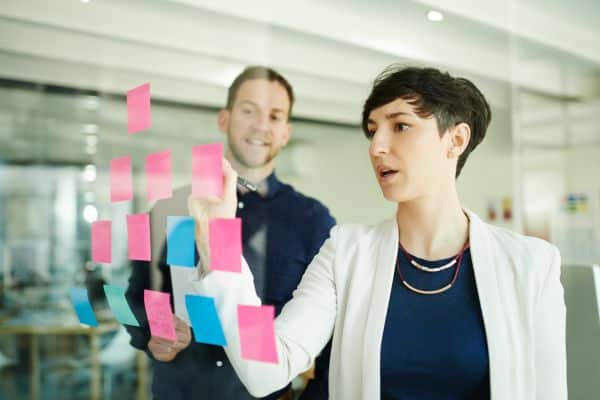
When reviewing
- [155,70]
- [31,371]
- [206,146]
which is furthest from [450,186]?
[31,371]

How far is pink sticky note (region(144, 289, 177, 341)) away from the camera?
1403mm

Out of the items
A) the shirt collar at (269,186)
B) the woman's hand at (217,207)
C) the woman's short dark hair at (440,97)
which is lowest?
the woman's hand at (217,207)

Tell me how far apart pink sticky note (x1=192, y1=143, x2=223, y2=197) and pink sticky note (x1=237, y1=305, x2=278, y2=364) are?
0.28m

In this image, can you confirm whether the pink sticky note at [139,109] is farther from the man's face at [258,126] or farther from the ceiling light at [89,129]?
the ceiling light at [89,129]

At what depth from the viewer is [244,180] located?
4.33 ft

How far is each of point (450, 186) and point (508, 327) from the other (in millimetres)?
275

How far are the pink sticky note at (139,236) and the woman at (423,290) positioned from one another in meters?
0.36

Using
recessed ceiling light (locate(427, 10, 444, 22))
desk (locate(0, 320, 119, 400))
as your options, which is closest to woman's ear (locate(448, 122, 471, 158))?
recessed ceiling light (locate(427, 10, 444, 22))

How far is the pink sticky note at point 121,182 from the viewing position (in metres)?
1.56

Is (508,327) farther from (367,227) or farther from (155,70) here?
(155,70)

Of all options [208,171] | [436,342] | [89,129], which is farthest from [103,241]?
[89,129]

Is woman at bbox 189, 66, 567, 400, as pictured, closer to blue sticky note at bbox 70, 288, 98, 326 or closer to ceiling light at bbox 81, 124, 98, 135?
blue sticky note at bbox 70, 288, 98, 326

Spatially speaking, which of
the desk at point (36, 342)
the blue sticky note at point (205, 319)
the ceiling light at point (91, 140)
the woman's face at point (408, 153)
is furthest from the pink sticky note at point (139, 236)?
the desk at point (36, 342)

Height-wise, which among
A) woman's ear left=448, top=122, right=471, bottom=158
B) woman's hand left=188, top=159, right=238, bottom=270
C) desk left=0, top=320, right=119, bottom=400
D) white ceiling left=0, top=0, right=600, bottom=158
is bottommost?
desk left=0, top=320, right=119, bottom=400
